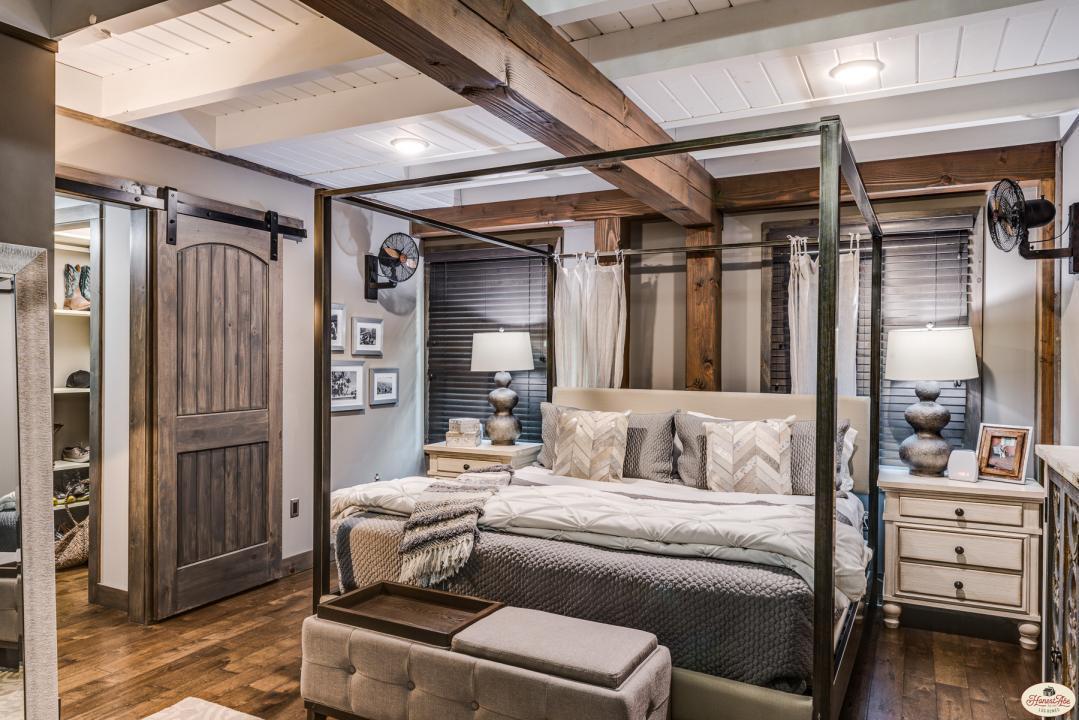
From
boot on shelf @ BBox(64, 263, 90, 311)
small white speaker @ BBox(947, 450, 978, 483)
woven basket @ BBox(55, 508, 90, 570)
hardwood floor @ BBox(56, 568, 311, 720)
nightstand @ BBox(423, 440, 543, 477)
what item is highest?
boot on shelf @ BBox(64, 263, 90, 311)

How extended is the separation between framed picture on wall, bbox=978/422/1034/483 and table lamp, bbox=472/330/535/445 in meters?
2.58

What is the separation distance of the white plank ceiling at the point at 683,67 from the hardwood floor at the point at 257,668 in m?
2.40

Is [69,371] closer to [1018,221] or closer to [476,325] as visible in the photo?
[476,325]

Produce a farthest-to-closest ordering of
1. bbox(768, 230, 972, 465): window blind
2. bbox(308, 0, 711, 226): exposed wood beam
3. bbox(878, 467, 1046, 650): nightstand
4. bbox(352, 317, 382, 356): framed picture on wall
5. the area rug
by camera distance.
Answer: bbox(352, 317, 382, 356): framed picture on wall < bbox(768, 230, 972, 465): window blind < bbox(878, 467, 1046, 650): nightstand < the area rug < bbox(308, 0, 711, 226): exposed wood beam

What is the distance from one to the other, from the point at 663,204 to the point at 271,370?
7.94 ft

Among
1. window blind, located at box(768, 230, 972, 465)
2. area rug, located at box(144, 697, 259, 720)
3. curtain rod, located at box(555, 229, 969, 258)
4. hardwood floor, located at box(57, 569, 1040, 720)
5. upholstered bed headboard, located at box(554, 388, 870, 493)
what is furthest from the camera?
curtain rod, located at box(555, 229, 969, 258)

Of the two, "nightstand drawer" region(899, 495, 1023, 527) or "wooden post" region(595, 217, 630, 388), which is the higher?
"wooden post" region(595, 217, 630, 388)

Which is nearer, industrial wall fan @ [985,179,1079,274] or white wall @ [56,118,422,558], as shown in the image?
industrial wall fan @ [985,179,1079,274]

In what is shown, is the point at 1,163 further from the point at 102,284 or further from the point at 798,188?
the point at 798,188

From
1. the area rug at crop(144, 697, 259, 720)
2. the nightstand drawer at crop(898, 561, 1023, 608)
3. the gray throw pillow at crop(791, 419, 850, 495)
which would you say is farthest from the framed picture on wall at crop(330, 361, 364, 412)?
the nightstand drawer at crop(898, 561, 1023, 608)

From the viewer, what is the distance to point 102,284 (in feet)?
12.5

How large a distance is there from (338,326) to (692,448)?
239 cm

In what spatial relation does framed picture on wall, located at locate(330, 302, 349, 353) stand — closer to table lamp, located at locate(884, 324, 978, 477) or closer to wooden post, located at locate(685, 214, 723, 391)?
wooden post, located at locate(685, 214, 723, 391)

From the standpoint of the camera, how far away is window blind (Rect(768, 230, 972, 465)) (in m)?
3.82
